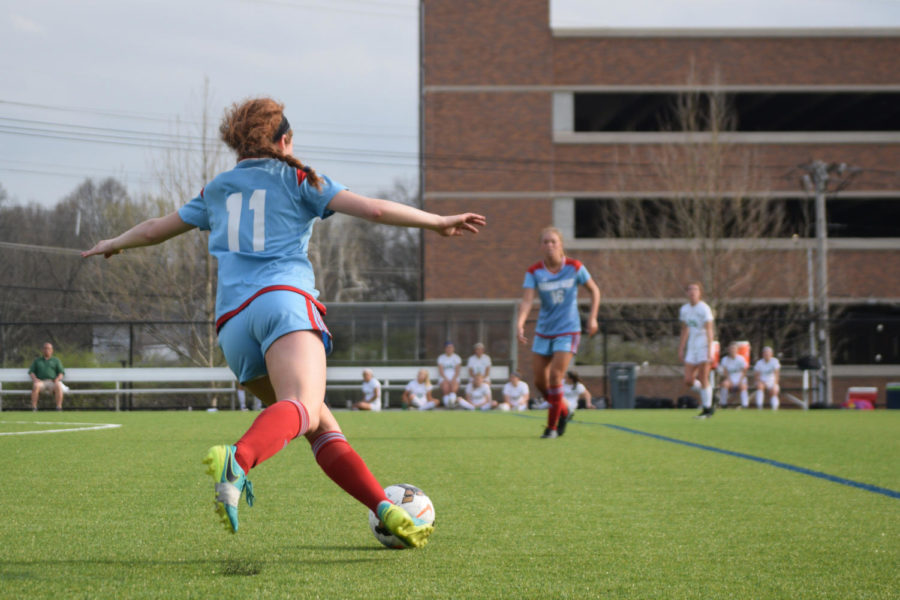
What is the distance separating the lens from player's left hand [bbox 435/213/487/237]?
360cm

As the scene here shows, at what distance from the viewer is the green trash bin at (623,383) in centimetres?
2439

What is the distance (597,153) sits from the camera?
38.0 metres

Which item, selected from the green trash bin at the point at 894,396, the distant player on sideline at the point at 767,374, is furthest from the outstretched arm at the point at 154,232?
the green trash bin at the point at 894,396

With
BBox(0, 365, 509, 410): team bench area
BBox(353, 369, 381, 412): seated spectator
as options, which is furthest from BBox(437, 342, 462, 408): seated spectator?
BBox(353, 369, 381, 412): seated spectator

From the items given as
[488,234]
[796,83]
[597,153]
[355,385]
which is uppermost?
[796,83]

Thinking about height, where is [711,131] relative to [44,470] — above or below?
above

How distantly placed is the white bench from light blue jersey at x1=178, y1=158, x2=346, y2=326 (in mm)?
20831

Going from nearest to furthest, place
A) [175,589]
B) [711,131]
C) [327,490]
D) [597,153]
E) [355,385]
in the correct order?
[175,589] → [327,490] → [355,385] → [711,131] → [597,153]

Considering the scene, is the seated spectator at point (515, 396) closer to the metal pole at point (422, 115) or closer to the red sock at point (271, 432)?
the metal pole at point (422, 115)

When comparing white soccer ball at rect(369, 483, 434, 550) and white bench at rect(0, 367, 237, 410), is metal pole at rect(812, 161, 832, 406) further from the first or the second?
white soccer ball at rect(369, 483, 434, 550)

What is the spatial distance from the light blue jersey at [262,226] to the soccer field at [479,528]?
102 cm

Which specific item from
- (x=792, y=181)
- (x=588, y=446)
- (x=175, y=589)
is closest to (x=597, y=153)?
(x=792, y=181)

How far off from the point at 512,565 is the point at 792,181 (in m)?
37.6

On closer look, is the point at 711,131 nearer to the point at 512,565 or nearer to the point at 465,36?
the point at 465,36
